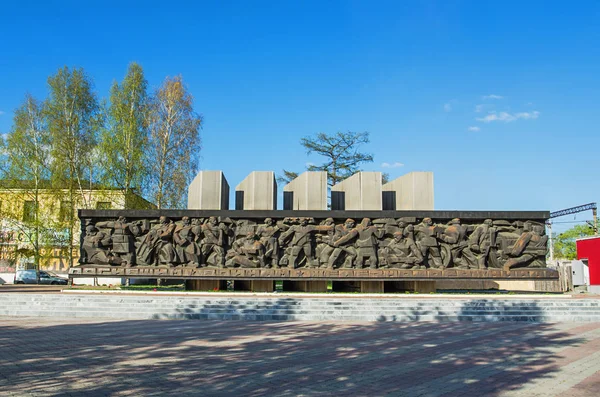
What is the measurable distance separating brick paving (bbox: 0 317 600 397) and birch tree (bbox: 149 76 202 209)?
56.5 ft

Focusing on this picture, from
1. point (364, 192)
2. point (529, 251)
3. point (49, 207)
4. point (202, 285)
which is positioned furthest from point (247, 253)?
point (49, 207)

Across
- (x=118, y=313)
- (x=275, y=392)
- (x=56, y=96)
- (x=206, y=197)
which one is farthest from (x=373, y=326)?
(x=56, y=96)

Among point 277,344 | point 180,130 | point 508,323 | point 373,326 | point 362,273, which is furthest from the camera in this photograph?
point 180,130

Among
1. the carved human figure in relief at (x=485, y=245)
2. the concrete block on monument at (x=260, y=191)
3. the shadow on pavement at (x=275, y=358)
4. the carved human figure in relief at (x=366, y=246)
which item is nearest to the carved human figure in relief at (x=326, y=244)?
the carved human figure in relief at (x=366, y=246)

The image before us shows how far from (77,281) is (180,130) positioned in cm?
1093

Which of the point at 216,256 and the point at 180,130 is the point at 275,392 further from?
the point at 180,130

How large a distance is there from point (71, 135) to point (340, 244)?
1814 centimetres

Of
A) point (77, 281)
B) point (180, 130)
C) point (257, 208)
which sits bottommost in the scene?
point (77, 281)

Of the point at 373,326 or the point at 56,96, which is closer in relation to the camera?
the point at 373,326

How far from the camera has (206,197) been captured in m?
17.0

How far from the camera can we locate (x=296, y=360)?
688 cm

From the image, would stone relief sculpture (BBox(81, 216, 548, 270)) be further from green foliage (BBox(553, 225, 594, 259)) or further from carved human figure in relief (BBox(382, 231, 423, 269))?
green foliage (BBox(553, 225, 594, 259))

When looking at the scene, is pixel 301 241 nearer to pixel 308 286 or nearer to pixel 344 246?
pixel 344 246

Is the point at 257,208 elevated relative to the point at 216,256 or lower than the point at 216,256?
elevated
